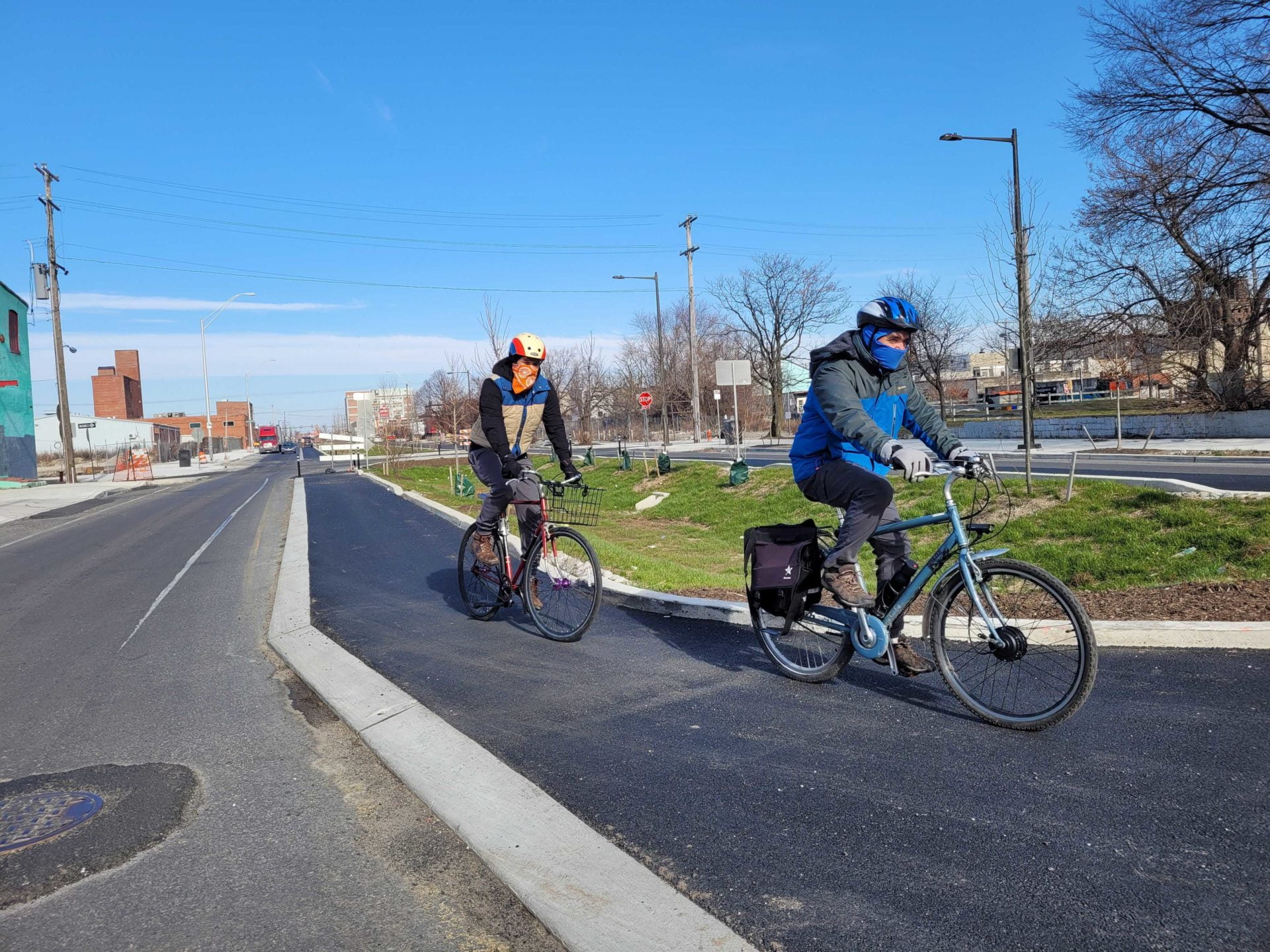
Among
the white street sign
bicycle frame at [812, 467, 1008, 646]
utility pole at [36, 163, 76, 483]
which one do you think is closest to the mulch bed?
bicycle frame at [812, 467, 1008, 646]

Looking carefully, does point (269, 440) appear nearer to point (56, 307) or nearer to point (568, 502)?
point (56, 307)

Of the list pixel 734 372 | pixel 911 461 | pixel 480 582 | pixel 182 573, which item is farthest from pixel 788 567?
pixel 734 372

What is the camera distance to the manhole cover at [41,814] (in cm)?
344

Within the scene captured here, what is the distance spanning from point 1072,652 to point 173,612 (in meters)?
7.61

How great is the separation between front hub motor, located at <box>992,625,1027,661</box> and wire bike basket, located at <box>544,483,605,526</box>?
294 centimetres

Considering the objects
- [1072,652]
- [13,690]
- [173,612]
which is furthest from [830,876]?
[173,612]

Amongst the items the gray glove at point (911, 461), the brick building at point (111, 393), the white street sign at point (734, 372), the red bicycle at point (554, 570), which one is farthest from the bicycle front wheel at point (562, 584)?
the brick building at point (111, 393)

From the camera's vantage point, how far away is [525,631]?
666 cm

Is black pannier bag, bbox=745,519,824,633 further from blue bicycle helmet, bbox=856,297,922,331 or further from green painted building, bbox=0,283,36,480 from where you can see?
green painted building, bbox=0,283,36,480

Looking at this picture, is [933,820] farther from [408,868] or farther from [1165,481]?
[1165,481]

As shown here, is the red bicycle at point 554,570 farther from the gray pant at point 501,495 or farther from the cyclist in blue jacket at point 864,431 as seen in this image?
the cyclist in blue jacket at point 864,431

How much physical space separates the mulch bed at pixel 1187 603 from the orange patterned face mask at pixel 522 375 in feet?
7.35

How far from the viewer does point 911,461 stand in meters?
3.95

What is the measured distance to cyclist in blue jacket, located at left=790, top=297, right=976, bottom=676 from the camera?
4344mm
